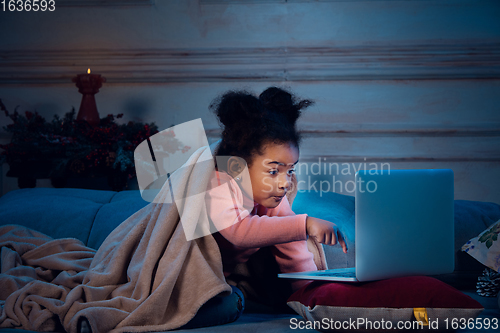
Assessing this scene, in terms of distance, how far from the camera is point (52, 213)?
145 centimetres

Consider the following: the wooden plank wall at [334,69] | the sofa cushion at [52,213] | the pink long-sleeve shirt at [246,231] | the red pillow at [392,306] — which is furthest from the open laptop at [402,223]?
the wooden plank wall at [334,69]

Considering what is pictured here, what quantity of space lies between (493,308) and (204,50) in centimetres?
186

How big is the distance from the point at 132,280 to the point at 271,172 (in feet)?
1.51

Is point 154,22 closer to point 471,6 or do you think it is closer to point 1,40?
point 1,40

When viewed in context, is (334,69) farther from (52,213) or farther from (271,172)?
(52,213)

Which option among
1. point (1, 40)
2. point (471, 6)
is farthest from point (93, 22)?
point (471, 6)

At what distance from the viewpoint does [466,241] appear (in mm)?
1304

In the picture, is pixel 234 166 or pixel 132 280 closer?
pixel 132 280

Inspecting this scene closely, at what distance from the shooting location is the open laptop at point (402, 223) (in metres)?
0.85

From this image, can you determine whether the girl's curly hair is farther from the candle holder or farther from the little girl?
the candle holder

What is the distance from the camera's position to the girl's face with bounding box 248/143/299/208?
1.11 meters

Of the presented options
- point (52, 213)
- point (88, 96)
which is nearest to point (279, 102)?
point (52, 213)

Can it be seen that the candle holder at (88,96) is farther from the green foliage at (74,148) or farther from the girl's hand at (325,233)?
the girl's hand at (325,233)

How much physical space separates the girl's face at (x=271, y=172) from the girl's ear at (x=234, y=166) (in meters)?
0.04
